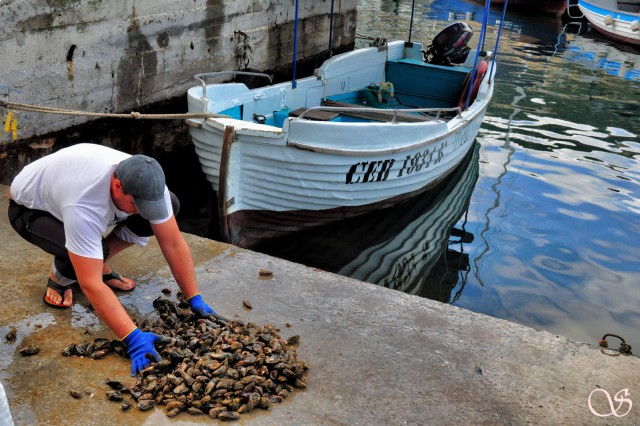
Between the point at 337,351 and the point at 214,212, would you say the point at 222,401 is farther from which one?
the point at 214,212

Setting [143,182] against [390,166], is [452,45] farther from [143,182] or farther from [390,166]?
[143,182]

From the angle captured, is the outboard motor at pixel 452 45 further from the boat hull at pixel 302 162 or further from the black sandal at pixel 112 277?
the black sandal at pixel 112 277

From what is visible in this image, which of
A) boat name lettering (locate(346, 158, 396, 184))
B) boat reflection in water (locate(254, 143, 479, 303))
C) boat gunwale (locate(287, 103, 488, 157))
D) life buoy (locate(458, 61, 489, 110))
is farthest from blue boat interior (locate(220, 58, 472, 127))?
boat name lettering (locate(346, 158, 396, 184))

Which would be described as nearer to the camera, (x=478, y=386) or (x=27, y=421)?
(x=27, y=421)

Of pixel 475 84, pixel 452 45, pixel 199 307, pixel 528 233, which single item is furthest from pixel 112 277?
pixel 452 45

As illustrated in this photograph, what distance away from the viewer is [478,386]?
3443 millimetres

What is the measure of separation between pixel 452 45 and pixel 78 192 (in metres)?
9.17

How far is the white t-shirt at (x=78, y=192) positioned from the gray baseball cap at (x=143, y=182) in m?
0.13

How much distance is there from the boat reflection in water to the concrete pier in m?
2.76

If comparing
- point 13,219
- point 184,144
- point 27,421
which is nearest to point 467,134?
point 184,144

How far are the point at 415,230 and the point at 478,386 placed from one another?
196 inches

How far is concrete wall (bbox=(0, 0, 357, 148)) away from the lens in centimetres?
621

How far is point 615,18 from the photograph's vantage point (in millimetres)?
23484
